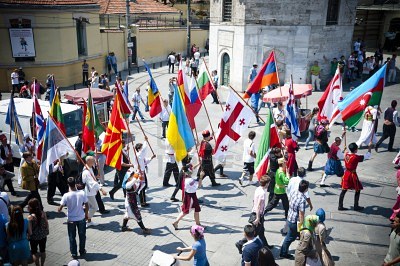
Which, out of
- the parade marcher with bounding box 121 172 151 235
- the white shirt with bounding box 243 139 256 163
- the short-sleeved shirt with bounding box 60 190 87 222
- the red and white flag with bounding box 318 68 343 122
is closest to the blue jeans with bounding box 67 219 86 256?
the short-sleeved shirt with bounding box 60 190 87 222

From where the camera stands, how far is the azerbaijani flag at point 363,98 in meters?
10.0

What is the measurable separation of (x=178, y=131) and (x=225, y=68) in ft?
51.8

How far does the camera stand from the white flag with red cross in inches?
399

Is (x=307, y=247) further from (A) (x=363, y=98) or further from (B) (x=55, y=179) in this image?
(B) (x=55, y=179)

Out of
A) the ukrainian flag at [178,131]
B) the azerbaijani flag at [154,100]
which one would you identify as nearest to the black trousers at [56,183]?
the ukrainian flag at [178,131]

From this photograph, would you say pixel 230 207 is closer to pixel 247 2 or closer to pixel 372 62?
pixel 247 2

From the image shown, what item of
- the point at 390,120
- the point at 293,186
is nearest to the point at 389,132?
the point at 390,120

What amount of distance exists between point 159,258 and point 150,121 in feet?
40.5

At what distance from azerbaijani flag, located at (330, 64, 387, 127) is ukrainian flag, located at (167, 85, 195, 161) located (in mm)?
4380

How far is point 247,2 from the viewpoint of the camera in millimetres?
21406

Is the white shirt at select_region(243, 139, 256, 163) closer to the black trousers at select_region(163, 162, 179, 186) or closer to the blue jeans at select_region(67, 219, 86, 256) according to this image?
the black trousers at select_region(163, 162, 179, 186)

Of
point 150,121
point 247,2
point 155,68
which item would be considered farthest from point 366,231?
point 155,68

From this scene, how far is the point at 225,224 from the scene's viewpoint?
904 centimetres

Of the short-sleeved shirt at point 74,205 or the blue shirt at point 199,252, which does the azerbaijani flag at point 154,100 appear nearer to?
the short-sleeved shirt at point 74,205
